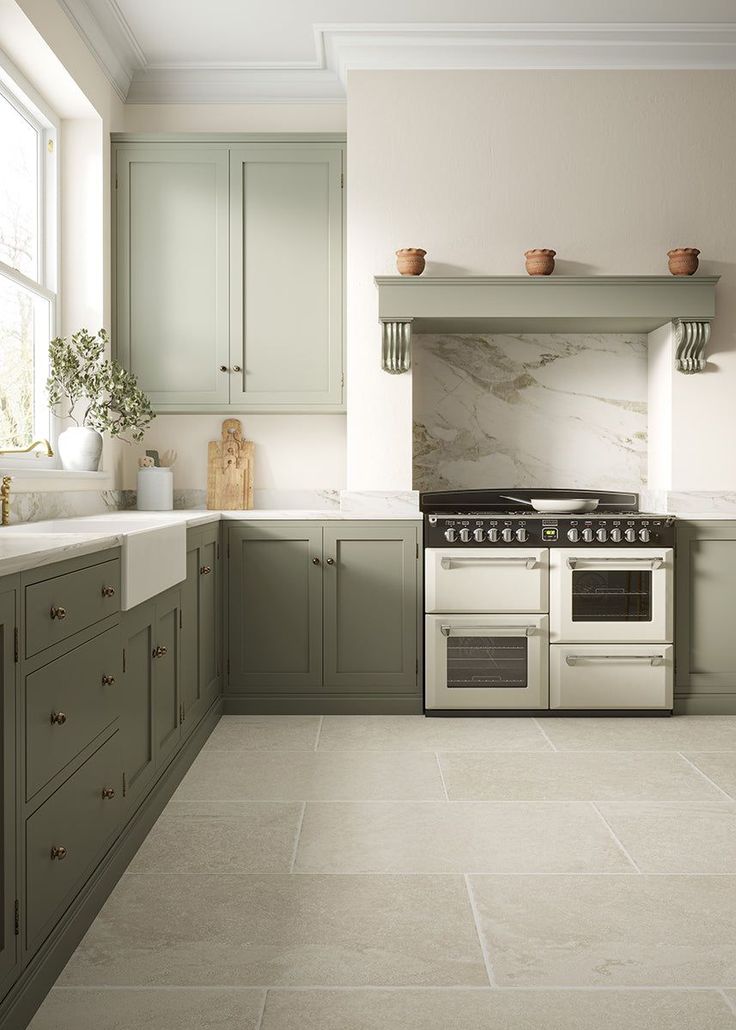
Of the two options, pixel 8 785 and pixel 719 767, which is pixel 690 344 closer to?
pixel 719 767

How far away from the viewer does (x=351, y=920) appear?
1988 mm

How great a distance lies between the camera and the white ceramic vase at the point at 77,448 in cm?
367

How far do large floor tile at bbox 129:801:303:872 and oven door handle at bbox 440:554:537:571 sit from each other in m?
1.35

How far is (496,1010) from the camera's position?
1646mm

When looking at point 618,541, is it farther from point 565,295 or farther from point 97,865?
point 97,865

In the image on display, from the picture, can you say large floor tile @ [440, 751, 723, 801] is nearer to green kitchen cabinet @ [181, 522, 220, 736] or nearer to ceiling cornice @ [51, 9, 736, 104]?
green kitchen cabinet @ [181, 522, 220, 736]

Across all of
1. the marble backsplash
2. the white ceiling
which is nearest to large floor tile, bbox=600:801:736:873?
the marble backsplash

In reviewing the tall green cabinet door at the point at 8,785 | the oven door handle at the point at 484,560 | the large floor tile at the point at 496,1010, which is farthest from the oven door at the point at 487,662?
the tall green cabinet door at the point at 8,785

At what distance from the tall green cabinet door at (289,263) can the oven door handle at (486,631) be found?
4.06 ft

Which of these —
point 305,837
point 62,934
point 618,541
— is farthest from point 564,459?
point 62,934

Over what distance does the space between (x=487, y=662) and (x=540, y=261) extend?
5.78 ft

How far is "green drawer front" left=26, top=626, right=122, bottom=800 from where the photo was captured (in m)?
1.63

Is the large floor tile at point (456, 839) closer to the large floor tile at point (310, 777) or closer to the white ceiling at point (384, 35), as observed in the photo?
the large floor tile at point (310, 777)

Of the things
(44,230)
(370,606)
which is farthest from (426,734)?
(44,230)
